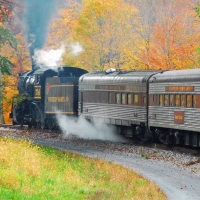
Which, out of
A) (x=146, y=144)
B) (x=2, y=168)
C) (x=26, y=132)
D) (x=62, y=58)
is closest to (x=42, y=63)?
(x=62, y=58)

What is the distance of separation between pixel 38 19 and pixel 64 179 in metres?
27.9

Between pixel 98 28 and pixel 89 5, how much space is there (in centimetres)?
188

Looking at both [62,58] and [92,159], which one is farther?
[62,58]

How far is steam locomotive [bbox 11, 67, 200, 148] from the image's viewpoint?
25672 millimetres

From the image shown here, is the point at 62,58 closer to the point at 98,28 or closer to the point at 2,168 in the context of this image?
the point at 98,28

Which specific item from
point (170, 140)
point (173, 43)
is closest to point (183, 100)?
point (170, 140)

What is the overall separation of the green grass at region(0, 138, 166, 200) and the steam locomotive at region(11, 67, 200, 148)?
493cm

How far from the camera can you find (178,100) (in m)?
26.1

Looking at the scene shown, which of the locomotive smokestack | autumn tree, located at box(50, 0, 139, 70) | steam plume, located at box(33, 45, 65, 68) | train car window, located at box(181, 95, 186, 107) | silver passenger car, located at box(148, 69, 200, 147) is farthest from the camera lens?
autumn tree, located at box(50, 0, 139, 70)

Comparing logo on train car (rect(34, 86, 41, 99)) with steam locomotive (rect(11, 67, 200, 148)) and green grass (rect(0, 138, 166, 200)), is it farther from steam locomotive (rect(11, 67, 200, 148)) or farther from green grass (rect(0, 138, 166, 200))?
green grass (rect(0, 138, 166, 200))

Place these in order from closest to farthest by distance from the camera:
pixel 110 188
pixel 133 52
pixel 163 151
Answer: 1. pixel 110 188
2. pixel 163 151
3. pixel 133 52

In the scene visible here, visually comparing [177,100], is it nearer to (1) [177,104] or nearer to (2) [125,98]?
(1) [177,104]

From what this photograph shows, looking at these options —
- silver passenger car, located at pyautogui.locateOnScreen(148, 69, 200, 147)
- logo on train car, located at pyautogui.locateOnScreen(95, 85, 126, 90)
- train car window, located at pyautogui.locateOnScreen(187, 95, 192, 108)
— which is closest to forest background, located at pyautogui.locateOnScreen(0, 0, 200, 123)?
logo on train car, located at pyautogui.locateOnScreen(95, 85, 126, 90)

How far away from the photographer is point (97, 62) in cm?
4612
